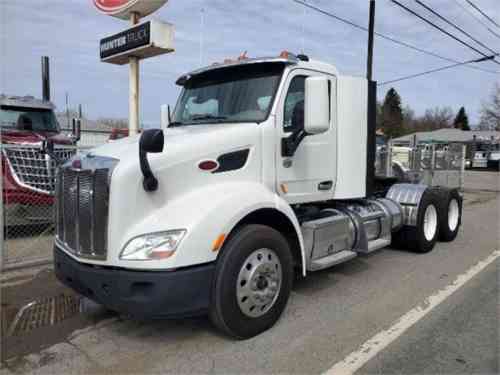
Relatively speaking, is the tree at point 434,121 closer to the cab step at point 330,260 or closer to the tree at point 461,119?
the tree at point 461,119

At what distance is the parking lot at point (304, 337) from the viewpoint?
3355 millimetres

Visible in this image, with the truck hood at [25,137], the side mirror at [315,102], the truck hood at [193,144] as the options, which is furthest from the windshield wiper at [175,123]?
the truck hood at [25,137]

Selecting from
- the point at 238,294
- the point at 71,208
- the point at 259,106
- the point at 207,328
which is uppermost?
the point at 259,106

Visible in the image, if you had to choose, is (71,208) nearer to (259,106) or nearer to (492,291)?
(259,106)

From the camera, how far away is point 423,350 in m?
3.59

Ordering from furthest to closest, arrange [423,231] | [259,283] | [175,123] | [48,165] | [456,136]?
[456,136], [48,165], [423,231], [175,123], [259,283]

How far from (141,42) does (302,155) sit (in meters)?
3.93

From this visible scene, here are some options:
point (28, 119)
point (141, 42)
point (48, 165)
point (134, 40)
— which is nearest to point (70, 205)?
point (48, 165)

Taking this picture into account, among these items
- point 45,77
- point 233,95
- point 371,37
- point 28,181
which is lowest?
point 28,181

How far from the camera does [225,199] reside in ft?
11.8

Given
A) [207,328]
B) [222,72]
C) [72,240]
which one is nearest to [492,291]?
[207,328]

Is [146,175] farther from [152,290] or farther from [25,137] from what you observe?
[25,137]

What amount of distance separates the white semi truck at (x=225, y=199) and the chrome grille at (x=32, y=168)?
3.39 metres

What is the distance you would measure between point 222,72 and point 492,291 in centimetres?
415
